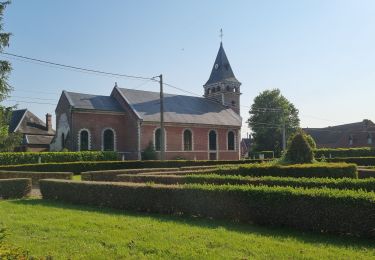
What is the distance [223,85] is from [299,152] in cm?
3659

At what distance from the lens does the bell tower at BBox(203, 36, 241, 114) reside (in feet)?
176

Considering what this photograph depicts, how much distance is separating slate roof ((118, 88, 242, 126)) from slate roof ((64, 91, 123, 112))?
153 cm

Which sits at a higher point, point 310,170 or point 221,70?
point 221,70

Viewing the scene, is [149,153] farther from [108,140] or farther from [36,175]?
[36,175]

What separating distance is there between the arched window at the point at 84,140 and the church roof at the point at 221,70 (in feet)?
73.5

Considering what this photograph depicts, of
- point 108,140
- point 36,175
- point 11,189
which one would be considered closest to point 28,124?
point 108,140

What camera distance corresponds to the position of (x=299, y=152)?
58.0 feet

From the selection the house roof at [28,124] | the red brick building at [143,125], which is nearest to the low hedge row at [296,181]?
the red brick building at [143,125]

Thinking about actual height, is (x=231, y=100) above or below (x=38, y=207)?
above

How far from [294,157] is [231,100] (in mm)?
36689

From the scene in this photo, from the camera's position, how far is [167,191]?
1013 centimetres

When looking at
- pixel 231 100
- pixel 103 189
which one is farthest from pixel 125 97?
pixel 103 189

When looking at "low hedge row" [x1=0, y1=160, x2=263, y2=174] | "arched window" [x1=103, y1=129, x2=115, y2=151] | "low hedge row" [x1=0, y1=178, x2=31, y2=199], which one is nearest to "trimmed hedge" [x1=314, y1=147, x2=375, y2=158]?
"low hedge row" [x1=0, y1=160, x2=263, y2=174]

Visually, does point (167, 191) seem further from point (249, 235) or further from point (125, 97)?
point (125, 97)
